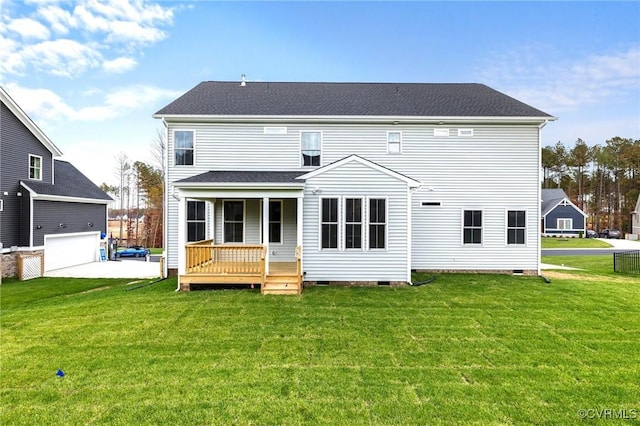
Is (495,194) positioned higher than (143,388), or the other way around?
(495,194)

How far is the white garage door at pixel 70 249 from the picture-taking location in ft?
48.7

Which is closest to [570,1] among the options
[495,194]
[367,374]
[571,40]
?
[571,40]

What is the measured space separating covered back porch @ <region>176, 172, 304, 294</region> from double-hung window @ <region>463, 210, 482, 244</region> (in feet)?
21.5

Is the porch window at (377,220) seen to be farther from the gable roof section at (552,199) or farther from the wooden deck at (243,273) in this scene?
the gable roof section at (552,199)

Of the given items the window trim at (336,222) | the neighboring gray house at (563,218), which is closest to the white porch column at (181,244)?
the window trim at (336,222)

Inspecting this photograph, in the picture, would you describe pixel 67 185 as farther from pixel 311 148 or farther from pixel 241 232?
pixel 311 148

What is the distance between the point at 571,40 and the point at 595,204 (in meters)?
36.7

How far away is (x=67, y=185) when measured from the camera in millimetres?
17359

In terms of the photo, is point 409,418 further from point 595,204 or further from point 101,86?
point 595,204

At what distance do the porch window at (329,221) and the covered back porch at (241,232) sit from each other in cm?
78

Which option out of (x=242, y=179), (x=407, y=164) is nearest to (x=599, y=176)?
(x=407, y=164)

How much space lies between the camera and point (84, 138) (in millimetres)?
30578

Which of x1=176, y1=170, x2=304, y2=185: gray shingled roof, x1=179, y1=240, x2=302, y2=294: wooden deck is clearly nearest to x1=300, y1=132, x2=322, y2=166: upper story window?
x1=176, y1=170, x2=304, y2=185: gray shingled roof

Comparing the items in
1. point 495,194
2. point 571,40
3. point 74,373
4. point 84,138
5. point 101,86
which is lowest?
point 74,373
